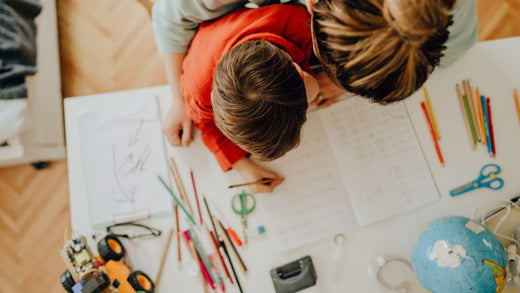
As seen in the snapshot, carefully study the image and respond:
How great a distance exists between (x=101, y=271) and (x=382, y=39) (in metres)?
0.73

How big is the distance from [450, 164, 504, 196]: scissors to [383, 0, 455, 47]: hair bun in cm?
55

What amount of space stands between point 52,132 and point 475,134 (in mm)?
1403

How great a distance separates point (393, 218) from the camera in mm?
838

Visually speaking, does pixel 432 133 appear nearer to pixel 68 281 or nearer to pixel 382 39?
pixel 382 39

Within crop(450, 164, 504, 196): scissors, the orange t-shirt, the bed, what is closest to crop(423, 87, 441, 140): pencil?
crop(450, 164, 504, 196): scissors

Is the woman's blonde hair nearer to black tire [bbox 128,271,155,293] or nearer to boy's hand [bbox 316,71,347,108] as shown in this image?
boy's hand [bbox 316,71,347,108]

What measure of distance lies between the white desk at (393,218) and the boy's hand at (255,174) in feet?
0.10

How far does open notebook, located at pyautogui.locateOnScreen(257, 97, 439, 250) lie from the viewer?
0.82 metres

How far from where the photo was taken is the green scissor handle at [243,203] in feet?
2.70

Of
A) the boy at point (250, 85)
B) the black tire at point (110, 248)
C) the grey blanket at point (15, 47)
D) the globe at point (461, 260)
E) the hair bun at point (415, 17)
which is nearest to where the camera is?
the hair bun at point (415, 17)

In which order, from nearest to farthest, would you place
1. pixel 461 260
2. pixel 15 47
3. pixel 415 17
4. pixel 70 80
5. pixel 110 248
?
pixel 415 17, pixel 461 260, pixel 110 248, pixel 15 47, pixel 70 80

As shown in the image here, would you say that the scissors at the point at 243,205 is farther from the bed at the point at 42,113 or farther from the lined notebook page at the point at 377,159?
the bed at the point at 42,113

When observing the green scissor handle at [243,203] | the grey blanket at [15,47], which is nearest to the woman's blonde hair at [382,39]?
the green scissor handle at [243,203]

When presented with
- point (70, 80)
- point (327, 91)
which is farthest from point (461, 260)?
point (70, 80)
